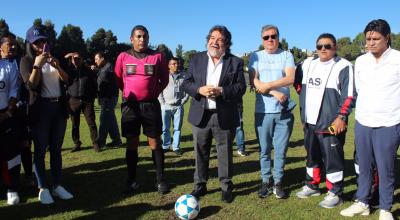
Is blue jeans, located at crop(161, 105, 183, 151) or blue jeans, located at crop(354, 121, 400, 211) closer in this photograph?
blue jeans, located at crop(354, 121, 400, 211)

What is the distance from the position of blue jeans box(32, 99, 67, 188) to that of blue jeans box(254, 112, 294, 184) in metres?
2.87

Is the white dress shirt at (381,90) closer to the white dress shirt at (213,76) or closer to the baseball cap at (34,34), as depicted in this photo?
the white dress shirt at (213,76)

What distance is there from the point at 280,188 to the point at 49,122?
3437mm

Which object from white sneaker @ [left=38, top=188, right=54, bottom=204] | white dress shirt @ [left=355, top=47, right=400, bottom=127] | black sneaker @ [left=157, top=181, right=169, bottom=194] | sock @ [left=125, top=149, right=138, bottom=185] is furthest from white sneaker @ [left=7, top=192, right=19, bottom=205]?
white dress shirt @ [left=355, top=47, right=400, bottom=127]

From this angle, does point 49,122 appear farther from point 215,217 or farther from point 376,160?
point 376,160

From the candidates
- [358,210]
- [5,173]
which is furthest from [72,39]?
[358,210]

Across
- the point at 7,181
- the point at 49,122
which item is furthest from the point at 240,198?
the point at 7,181

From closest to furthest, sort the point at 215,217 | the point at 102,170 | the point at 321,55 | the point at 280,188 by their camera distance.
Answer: the point at 215,217, the point at 321,55, the point at 280,188, the point at 102,170

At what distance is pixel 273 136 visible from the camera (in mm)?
5629

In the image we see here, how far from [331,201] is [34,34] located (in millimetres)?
4606

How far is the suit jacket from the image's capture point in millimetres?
5221

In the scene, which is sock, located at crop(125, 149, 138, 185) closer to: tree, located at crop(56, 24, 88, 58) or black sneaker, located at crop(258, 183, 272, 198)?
black sneaker, located at crop(258, 183, 272, 198)

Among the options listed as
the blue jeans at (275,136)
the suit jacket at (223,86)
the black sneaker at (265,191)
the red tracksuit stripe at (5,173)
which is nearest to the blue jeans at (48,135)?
the red tracksuit stripe at (5,173)

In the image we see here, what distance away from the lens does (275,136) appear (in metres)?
5.56
